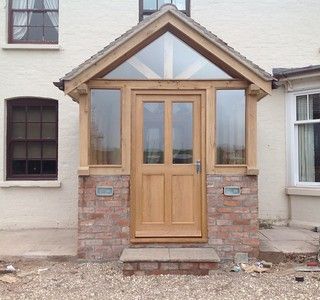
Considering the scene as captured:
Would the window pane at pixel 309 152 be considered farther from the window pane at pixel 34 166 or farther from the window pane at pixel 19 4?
the window pane at pixel 19 4

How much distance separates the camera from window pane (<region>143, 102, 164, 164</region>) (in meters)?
6.36

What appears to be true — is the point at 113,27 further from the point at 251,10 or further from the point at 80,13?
the point at 251,10

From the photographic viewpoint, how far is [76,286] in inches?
205

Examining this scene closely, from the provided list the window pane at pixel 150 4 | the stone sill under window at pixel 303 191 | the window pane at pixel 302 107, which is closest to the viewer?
the stone sill under window at pixel 303 191

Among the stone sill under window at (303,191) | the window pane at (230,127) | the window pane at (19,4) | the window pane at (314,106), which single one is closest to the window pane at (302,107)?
the window pane at (314,106)

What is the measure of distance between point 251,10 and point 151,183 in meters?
5.57

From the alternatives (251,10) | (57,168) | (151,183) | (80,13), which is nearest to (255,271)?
(151,183)

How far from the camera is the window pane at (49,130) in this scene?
29.3 feet

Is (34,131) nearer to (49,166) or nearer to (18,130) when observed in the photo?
(18,130)

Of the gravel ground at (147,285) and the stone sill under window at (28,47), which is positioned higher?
the stone sill under window at (28,47)

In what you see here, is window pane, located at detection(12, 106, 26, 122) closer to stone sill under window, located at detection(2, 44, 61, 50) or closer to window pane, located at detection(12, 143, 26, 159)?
window pane, located at detection(12, 143, 26, 159)

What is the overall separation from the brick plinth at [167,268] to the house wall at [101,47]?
3543 millimetres

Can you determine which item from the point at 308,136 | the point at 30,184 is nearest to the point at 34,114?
the point at 30,184

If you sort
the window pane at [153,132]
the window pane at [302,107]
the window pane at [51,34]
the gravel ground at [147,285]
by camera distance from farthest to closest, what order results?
the window pane at [51,34]
the window pane at [302,107]
the window pane at [153,132]
the gravel ground at [147,285]
